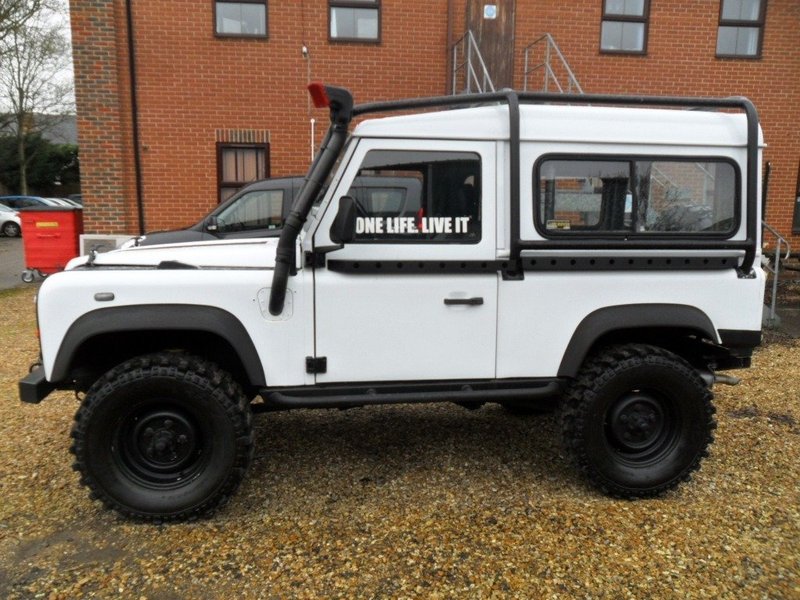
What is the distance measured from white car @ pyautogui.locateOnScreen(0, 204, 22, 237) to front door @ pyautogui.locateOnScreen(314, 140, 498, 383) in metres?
24.7

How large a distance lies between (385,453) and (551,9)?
8502mm

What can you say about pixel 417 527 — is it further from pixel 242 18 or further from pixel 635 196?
pixel 242 18

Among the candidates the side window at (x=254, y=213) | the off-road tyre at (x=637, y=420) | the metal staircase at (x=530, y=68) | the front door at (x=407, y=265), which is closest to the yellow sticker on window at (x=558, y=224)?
the front door at (x=407, y=265)

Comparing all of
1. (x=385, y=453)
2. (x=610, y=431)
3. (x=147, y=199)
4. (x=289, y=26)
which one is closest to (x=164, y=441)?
(x=385, y=453)

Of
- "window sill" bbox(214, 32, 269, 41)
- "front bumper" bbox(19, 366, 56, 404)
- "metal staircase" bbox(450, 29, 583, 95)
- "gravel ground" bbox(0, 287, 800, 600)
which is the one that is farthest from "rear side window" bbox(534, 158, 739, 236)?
"window sill" bbox(214, 32, 269, 41)

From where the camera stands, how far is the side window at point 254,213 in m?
7.57

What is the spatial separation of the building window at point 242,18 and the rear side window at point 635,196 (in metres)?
7.72

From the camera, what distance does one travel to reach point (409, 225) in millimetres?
3285

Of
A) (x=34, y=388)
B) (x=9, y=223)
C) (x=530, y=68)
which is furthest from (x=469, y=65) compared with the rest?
(x=9, y=223)

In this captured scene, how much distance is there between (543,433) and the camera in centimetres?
462

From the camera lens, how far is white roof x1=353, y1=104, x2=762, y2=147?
3.26 m

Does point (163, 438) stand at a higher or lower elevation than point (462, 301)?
lower

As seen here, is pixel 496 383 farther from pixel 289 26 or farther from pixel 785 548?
pixel 289 26

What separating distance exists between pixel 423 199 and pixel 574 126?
917 mm
